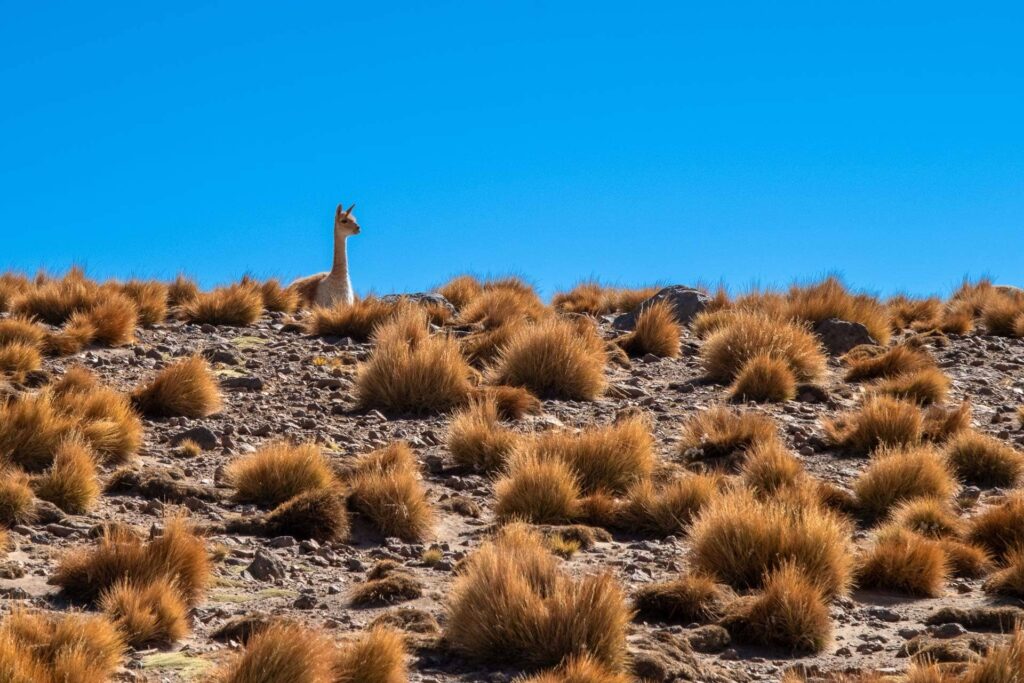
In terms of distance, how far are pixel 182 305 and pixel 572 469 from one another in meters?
9.40

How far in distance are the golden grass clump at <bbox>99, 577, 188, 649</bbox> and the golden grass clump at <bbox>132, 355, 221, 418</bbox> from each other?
17.0ft

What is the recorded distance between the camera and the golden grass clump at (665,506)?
31.0 ft

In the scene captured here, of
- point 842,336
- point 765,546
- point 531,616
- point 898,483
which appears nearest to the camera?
point 531,616

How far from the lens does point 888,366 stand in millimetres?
15117

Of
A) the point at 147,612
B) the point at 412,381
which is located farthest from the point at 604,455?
the point at 147,612

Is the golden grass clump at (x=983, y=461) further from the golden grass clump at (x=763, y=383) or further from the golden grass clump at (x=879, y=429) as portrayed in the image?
the golden grass clump at (x=763, y=383)

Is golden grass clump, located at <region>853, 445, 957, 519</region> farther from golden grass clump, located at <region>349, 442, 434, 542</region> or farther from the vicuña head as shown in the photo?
the vicuña head

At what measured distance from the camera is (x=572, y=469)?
1033 centimetres

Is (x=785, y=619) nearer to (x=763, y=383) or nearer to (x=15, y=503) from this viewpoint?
(x=15, y=503)

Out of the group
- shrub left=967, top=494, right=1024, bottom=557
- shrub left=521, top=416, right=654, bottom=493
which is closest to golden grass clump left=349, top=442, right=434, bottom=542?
shrub left=521, top=416, right=654, bottom=493

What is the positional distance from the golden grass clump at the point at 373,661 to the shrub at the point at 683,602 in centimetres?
175

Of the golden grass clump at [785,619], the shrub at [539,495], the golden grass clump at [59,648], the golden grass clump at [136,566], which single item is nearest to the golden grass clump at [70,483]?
the golden grass clump at [136,566]

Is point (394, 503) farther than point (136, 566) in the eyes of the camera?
Yes

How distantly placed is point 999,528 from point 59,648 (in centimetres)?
630
